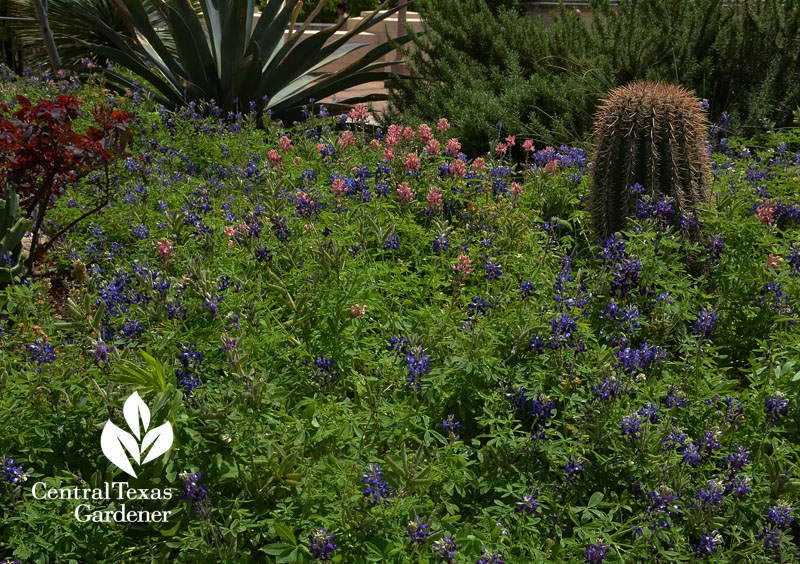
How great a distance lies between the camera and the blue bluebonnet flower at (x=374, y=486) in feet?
6.79

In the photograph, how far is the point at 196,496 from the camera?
210 centimetres

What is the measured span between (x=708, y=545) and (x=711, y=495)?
0.46 ft

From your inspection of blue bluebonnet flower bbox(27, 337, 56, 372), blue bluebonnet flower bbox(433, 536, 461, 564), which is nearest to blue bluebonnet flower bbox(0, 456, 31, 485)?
blue bluebonnet flower bbox(27, 337, 56, 372)

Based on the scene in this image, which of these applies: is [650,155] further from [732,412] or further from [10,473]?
[10,473]

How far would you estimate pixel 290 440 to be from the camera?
2414 mm

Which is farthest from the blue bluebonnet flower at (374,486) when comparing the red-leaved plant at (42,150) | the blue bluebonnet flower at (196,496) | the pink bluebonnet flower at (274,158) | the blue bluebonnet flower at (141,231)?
the red-leaved plant at (42,150)

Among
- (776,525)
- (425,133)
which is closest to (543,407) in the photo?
(776,525)

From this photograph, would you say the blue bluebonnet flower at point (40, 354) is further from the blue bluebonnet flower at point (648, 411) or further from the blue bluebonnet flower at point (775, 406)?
the blue bluebonnet flower at point (775, 406)

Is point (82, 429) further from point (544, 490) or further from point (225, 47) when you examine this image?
point (225, 47)

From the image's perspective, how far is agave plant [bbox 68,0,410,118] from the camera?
730 centimetres

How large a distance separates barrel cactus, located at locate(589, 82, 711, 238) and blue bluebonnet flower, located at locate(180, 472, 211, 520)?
2800 millimetres

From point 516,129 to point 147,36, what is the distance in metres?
4.20

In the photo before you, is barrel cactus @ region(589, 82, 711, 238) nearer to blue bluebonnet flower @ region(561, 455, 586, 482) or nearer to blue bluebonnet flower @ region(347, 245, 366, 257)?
blue bluebonnet flower @ region(347, 245, 366, 257)

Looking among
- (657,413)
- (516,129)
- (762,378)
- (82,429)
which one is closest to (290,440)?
(82,429)
